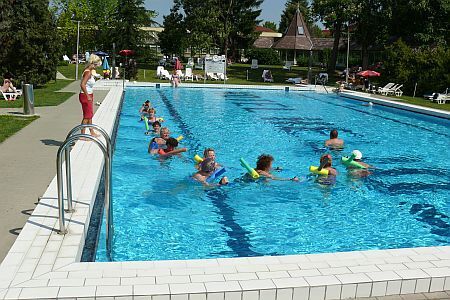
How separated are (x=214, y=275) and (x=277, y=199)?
12.6 ft

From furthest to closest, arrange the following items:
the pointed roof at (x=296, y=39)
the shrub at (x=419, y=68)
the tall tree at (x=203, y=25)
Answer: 1. the pointed roof at (x=296, y=39)
2. the tall tree at (x=203, y=25)
3. the shrub at (x=419, y=68)

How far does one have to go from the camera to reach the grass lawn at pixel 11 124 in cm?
940

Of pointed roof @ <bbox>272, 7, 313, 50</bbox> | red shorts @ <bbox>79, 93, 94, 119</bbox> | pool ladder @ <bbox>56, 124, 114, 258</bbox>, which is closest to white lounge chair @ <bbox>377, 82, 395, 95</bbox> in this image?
red shorts @ <bbox>79, 93, 94, 119</bbox>

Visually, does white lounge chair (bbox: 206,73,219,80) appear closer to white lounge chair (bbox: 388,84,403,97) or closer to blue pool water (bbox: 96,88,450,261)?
white lounge chair (bbox: 388,84,403,97)

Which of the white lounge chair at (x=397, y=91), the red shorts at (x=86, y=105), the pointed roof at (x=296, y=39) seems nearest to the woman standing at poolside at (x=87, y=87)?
the red shorts at (x=86, y=105)

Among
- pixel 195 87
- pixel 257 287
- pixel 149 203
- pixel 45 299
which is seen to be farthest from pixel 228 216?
pixel 195 87

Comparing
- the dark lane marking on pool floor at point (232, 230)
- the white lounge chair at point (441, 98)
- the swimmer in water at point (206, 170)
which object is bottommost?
the dark lane marking on pool floor at point (232, 230)

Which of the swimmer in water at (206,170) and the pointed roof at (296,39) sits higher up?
the pointed roof at (296,39)

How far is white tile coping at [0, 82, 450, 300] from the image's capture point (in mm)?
3254

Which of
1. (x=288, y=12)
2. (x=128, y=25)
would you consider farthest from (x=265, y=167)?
(x=288, y=12)

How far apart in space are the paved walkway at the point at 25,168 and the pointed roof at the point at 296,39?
37.5 meters

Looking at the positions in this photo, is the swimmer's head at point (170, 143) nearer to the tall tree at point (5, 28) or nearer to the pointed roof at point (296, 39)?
the tall tree at point (5, 28)

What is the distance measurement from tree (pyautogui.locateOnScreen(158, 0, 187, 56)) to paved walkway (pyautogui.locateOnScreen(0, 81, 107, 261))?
128 feet

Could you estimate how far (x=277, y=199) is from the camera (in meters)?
7.24
